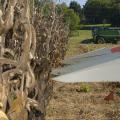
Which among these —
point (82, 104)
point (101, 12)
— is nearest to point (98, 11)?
point (101, 12)

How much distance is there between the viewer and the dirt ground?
26.8 ft

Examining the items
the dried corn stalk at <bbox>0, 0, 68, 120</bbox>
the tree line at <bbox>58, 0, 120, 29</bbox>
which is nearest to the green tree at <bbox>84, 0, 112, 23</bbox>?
the tree line at <bbox>58, 0, 120, 29</bbox>

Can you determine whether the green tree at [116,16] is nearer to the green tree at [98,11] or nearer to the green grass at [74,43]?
the green tree at [98,11]

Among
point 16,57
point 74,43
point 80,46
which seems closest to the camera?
point 16,57

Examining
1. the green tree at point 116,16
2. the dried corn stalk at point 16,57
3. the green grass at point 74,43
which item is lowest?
the green grass at point 74,43

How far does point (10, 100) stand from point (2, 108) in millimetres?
201

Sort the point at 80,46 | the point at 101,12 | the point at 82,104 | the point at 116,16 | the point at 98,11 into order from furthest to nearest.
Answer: the point at 98,11
the point at 101,12
the point at 116,16
the point at 80,46
the point at 82,104

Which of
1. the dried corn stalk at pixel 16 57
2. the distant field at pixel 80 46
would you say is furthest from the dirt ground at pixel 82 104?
the distant field at pixel 80 46

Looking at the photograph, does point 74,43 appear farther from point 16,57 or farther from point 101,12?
point 16,57

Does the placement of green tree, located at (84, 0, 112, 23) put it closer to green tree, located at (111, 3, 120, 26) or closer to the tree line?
the tree line

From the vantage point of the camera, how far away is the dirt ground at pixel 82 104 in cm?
818

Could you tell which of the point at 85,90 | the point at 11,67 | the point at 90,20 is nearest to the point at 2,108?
the point at 11,67

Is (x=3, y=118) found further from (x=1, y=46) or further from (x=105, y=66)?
(x=105, y=66)

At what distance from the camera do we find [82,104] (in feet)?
30.1
